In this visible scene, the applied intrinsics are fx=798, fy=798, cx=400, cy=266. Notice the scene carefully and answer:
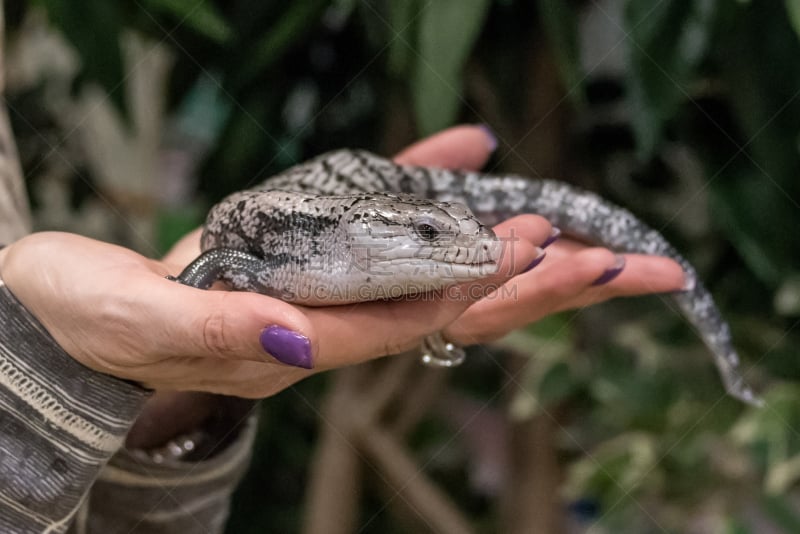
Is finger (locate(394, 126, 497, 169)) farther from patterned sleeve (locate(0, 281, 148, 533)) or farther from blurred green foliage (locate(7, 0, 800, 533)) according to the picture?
patterned sleeve (locate(0, 281, 148, 533))

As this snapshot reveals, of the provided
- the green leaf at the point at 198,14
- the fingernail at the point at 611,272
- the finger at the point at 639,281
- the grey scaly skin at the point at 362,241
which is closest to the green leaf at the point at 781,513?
the grey scaly skin at the point at 362,241

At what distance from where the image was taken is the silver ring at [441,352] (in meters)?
0.71

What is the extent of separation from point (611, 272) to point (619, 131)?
0.59m

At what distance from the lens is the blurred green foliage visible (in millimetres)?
905

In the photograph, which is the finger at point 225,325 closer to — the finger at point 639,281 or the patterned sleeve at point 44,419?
the patterned sleeve at point 44,419

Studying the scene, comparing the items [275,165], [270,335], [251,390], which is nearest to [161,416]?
[251,390]

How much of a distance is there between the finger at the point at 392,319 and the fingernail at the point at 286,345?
0.19ft

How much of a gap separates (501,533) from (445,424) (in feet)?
0.84

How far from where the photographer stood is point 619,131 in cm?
121

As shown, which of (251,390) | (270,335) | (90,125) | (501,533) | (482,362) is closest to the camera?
(270,335)

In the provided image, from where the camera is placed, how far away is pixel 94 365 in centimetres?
55

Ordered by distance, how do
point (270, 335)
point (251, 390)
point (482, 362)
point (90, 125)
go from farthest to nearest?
point (90, 125)
point (482, 362)
point (251, 390)
point (270, 335)

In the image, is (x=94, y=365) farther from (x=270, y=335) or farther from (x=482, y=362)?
(x=482, y=362)

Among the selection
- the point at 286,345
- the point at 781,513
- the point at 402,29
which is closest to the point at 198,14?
the point at 402,29
